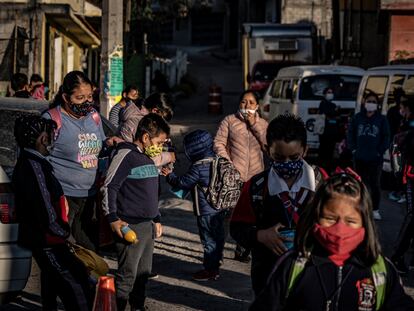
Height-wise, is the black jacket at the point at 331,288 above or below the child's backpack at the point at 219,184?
above

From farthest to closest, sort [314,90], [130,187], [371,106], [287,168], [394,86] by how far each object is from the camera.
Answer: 1. [314,90]
2. [394,86]
3. [371,106]
4. [130,187]
5. [287,168]

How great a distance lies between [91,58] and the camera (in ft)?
119

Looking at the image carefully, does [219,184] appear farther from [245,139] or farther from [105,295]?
[105,295]

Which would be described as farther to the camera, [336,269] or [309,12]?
[309,12]

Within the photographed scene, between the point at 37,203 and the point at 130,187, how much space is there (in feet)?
3.15

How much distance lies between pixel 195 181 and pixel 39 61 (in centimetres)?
1726

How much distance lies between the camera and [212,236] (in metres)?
9.20

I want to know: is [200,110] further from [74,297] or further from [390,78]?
[74,297]

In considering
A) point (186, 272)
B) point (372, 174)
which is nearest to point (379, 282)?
point (186, 272)

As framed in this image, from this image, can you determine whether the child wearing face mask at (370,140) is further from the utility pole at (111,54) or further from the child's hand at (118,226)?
the child's hand at (118,226)

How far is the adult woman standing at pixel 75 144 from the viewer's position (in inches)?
297

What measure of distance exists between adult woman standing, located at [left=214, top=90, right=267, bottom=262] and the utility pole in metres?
5.85

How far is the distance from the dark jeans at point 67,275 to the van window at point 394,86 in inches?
434

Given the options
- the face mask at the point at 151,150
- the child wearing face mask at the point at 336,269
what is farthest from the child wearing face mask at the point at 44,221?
the child wearing face mask at the point at 336,269
